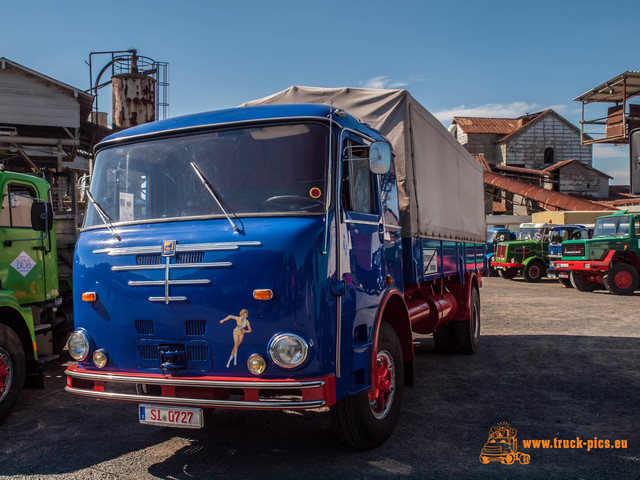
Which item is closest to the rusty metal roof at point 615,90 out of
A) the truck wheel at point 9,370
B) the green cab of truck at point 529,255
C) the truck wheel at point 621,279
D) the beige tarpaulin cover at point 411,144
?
the green cab of truck at point 529,255

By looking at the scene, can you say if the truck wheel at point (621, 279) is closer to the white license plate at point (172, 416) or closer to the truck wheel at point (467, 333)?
the truck wheel at point (467, 333)

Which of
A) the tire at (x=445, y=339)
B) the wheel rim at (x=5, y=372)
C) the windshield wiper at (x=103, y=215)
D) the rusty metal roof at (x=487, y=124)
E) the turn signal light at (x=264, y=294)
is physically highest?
the rusty metal roof at (x=487, y=124)

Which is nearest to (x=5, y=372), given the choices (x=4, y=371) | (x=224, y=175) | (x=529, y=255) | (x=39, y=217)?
(x=4, y=371)

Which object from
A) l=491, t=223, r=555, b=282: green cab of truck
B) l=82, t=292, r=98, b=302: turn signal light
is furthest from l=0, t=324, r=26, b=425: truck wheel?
l=491, t=223, r=555, b=282: green cab of truck

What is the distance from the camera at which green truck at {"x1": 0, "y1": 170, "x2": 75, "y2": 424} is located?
18.1 feet

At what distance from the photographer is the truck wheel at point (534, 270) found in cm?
2378

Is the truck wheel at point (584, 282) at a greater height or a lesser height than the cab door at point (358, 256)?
lesser

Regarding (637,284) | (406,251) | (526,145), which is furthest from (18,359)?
(526,145)

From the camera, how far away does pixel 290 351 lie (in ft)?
12.0

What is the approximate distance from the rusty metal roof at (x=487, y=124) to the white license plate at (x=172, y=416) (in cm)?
5129

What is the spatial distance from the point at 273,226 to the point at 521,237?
936 inches

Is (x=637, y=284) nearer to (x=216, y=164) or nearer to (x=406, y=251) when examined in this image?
(x=406, y=251)

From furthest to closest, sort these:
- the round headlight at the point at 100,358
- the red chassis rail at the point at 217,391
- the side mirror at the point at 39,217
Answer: the side mirror at the point at 39,217, the round headlight at the point at 100,358, the red chassis rail at the point at 217,391

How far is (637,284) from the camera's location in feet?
58.9
